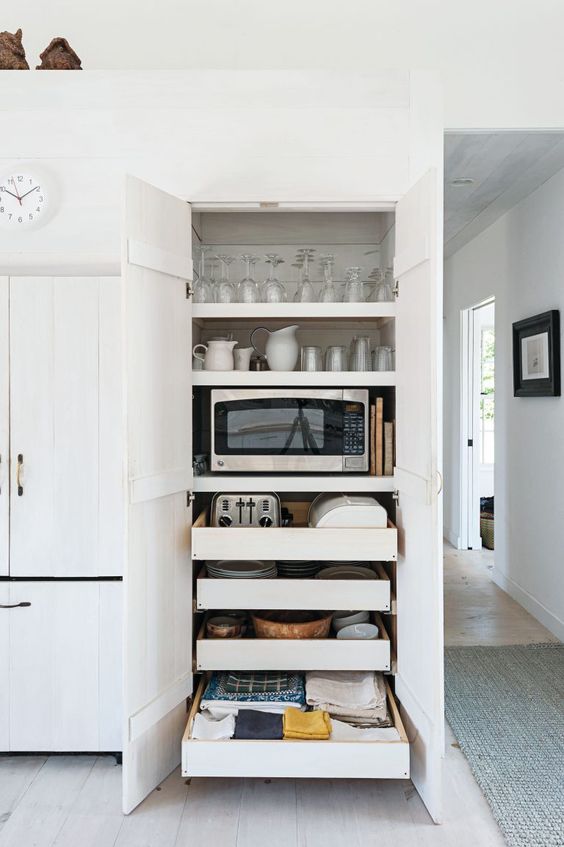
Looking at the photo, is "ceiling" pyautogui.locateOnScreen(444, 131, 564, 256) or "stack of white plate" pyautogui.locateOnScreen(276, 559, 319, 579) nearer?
"stack of white plate" pyautogui.locateOnScreen(276, 559, 319, 579)

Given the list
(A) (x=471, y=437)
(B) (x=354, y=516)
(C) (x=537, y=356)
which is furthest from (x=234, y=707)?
(A) (x=471, y=437)

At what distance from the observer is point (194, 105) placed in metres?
2.32

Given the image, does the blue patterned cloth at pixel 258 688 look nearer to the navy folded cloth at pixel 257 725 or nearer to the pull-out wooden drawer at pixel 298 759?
the navy folded cloth at pixel 257 725

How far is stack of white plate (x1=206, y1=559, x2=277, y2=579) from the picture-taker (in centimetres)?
238

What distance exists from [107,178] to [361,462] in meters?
1.33

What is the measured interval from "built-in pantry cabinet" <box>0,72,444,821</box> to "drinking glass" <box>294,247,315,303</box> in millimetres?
81

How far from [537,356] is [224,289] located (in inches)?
83.3

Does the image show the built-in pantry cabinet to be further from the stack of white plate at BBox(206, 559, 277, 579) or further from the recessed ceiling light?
the recessed ceiling light

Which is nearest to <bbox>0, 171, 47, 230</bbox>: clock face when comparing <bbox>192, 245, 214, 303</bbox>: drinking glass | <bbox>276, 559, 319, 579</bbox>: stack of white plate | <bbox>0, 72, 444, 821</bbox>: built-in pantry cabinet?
<bbox>0, 72, 444, 821</bbox>: built-in pantry cabinet

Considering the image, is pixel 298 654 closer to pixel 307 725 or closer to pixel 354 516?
pixel 307 725

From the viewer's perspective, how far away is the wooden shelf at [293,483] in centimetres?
239

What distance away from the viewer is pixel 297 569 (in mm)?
2432

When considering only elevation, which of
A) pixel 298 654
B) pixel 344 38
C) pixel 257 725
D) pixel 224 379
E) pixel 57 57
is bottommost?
pixel 257 725

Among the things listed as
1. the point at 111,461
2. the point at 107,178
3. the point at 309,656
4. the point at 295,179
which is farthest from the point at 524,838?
the point at 107,178
